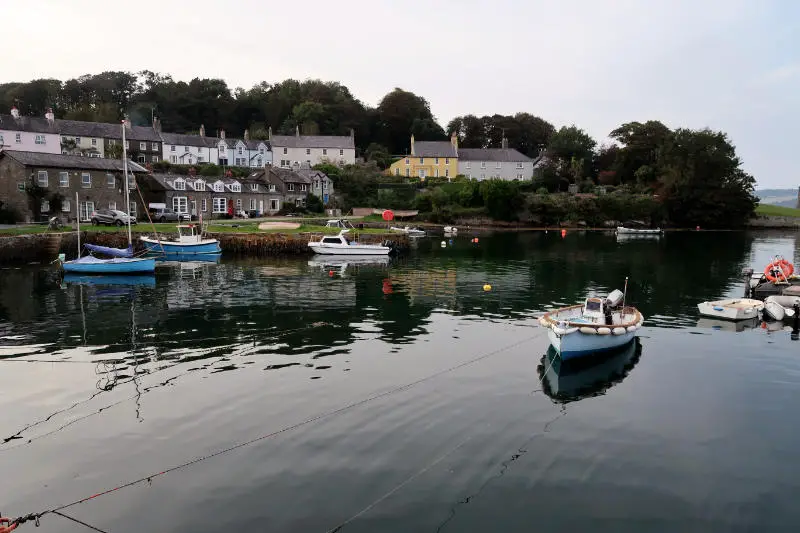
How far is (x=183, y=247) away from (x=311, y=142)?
69541mm

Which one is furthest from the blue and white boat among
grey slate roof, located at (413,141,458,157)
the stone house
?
grey slate roof, located at (413,141,458,157)

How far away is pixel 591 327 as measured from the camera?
886 inches

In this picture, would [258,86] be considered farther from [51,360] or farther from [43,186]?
[51,360]

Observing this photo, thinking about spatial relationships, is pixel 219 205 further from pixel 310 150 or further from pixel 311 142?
pixel 311 142

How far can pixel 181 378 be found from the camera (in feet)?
68.0

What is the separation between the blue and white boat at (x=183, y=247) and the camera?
58719 mm

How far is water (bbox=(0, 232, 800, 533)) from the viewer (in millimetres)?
12609

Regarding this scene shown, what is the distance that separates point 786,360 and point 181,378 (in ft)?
79.7

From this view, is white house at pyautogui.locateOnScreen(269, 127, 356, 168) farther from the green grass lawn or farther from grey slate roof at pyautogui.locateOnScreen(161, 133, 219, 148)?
the green grass lawn

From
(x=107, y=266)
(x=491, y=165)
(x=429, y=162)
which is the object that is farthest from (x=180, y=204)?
(x=491, y=165)

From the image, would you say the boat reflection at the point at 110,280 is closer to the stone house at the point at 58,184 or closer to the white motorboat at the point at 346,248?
the white motorboat at the point at 346,248

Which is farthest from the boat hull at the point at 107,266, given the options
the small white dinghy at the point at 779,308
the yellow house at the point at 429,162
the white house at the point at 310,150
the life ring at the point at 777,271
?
the yellow house at the point at 429,162

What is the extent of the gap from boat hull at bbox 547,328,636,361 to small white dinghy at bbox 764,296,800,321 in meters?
14.5

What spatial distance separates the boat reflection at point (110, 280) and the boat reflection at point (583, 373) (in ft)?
101
